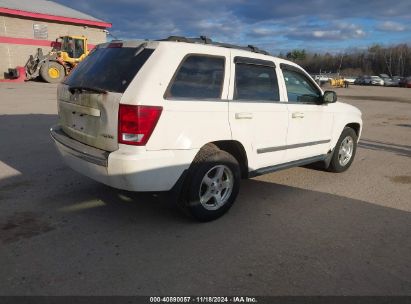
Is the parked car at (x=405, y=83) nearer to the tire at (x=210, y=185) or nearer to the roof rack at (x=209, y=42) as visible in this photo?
the roof rack at (x=209, y=42)

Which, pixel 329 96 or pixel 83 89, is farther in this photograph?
pixel 329 96

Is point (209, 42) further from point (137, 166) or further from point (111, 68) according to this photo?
point (137, 166)

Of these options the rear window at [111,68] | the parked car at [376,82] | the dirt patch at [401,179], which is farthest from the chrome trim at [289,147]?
the parked car at [376,82]

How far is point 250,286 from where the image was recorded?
3225 mm

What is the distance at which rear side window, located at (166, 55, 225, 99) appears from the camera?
4008mm

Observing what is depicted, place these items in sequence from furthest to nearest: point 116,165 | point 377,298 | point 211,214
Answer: point 211,214 → point 116,165 → point 377,298

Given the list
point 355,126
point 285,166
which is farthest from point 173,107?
point 355,126

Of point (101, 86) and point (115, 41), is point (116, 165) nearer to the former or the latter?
point (101, 86)

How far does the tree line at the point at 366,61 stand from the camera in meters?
97.9

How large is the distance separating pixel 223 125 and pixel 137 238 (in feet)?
4.78

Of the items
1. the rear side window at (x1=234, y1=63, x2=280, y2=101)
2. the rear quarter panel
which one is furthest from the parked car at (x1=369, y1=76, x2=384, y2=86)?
the rear quarter panel

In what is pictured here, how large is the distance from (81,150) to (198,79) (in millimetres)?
1429

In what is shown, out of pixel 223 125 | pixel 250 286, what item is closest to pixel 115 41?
pixel 223 125

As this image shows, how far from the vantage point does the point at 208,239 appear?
4.02 meters
